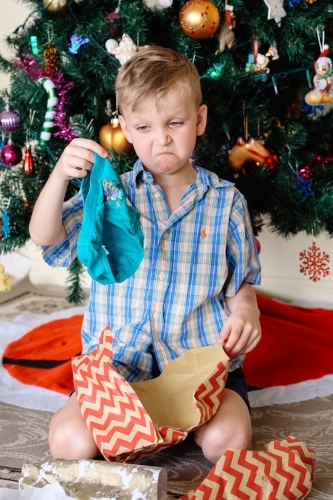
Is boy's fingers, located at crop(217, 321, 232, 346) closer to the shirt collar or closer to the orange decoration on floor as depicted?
the shirt collar

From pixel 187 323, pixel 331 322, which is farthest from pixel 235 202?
pixel 331 322

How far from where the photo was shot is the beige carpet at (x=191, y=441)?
116cm

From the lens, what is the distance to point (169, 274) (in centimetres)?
130

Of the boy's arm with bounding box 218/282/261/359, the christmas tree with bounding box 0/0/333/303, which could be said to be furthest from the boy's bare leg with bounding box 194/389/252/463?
the christmas tree with bounding box 0/0/333/303

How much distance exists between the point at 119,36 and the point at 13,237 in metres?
0.60

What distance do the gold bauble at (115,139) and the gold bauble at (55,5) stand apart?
1.09ft

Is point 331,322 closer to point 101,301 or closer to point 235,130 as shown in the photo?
point 235,130

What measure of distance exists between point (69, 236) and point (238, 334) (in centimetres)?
36

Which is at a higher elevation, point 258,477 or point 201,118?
point 201,118

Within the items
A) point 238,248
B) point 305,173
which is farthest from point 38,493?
point 305,173

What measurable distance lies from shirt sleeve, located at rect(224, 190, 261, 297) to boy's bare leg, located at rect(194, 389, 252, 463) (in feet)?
0.81

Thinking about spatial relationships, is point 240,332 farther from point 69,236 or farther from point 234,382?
point 69,236

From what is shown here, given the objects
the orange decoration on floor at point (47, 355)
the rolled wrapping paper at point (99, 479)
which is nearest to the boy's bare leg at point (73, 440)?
the rolled wrapping paper at point (99, 479)

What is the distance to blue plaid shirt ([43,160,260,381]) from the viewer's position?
50.6 inches
